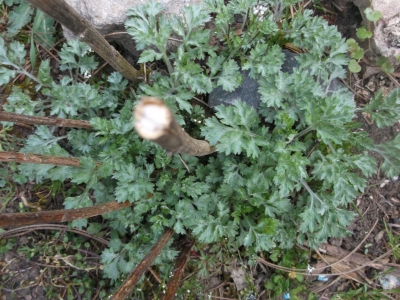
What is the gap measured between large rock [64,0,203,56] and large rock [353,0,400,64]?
5.33 ft

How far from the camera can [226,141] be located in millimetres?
2691

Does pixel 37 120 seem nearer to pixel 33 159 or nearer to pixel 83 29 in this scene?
pixel 33 159

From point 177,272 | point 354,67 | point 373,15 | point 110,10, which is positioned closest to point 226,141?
point 177,272

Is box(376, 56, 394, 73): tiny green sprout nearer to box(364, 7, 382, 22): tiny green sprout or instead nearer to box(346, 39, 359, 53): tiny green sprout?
box(346, 39, 359, 53): tiny green sprout

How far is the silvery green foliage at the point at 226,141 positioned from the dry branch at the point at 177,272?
0.12 metres

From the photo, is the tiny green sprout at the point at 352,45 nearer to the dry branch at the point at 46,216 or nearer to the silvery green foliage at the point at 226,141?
the silvery green foliage at the point at 226,141

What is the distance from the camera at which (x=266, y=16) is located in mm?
3197

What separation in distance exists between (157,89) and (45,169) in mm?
1167

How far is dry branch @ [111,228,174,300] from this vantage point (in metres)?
2.44

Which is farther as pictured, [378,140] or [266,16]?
[378,140]

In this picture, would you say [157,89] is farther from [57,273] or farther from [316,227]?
[57,273]

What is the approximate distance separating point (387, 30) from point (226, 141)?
198 cm

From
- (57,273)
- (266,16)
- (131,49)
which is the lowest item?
(57,273)

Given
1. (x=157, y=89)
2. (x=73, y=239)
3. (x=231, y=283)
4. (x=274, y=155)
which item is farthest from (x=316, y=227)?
(x=73, y=239)
